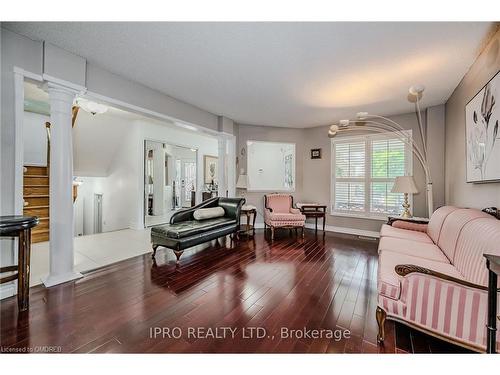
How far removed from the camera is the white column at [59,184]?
229 centimetres

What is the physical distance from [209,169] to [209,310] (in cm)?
540

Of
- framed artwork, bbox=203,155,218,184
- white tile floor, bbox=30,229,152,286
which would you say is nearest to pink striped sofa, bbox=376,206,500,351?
white tile floor, bbox=30,229,152,286

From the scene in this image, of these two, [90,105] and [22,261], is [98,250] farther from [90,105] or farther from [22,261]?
[90,105]

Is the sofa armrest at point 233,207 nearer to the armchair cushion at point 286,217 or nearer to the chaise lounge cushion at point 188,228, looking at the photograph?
the chaise lounge cushion at point 188,228

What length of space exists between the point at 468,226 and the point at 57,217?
4.01 meters

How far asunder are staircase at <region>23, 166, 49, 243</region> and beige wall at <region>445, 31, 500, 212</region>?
645 centimetres

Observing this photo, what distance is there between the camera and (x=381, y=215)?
449 cm

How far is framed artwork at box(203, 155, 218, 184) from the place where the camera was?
264 inches

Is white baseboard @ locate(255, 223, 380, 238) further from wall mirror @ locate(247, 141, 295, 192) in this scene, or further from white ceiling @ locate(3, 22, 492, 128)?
white ceiling @ locate(3, 22, 492, 128)

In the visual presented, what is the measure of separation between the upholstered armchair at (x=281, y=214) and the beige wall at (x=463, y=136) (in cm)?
240

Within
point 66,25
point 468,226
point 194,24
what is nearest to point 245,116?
point 194,24

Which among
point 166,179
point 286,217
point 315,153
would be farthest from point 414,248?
point 166,179

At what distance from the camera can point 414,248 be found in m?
2.23
